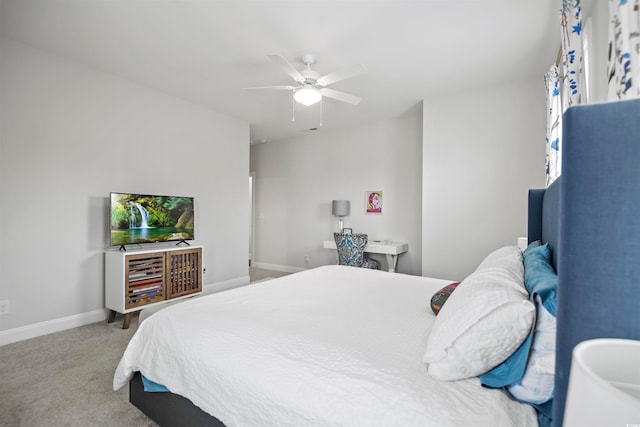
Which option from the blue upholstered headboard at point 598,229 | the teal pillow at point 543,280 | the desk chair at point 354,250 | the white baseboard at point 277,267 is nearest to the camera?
the blue upholstered headboard at point 598,229


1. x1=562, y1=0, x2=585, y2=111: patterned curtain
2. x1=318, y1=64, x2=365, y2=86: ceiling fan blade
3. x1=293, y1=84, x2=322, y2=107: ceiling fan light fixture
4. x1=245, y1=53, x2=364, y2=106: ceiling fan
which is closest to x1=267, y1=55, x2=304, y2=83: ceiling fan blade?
x1=245, y1=53, x2=364, y2=106: ceiling fan

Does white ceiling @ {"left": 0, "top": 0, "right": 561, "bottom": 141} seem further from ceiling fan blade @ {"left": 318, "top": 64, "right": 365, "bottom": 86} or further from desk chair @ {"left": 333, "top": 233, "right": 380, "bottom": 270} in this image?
desk chair @ {"left": 333, "top": 233, "right": 380, "bottom": 270}

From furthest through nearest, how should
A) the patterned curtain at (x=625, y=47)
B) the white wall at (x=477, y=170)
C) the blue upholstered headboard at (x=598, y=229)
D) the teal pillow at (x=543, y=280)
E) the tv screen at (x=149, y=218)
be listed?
1. the white wall at (x=477, y=170)
2. the tv screen at (x=149, y=218)
3. the patterned curtain at (x=625, y=47)
4. the teal pillow at (x=543, y=280)
5. the blue upholstered headboard at (x=598, y=229)

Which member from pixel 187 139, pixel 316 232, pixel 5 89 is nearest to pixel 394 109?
pixel 316 232

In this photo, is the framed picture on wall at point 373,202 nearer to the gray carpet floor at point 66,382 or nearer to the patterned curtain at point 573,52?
the patterned curtain at point 573,52

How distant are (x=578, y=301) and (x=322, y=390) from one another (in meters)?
0.75

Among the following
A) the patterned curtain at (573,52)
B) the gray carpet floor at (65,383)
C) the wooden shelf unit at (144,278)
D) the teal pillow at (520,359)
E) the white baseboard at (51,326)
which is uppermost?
the patterned curtain at (573,52)

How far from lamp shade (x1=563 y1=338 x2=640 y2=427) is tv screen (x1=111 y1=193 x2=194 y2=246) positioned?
372cm

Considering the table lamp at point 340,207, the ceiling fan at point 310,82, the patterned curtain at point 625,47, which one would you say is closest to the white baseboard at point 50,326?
the ceiling fan at point 310,82

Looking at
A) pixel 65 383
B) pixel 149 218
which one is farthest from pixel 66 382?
pixel 149 218

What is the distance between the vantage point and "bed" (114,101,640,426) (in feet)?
1.90

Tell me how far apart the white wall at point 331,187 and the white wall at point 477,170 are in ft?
2.22

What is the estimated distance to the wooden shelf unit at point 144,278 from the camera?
3061mm

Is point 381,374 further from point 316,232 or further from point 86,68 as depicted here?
point 316,232
